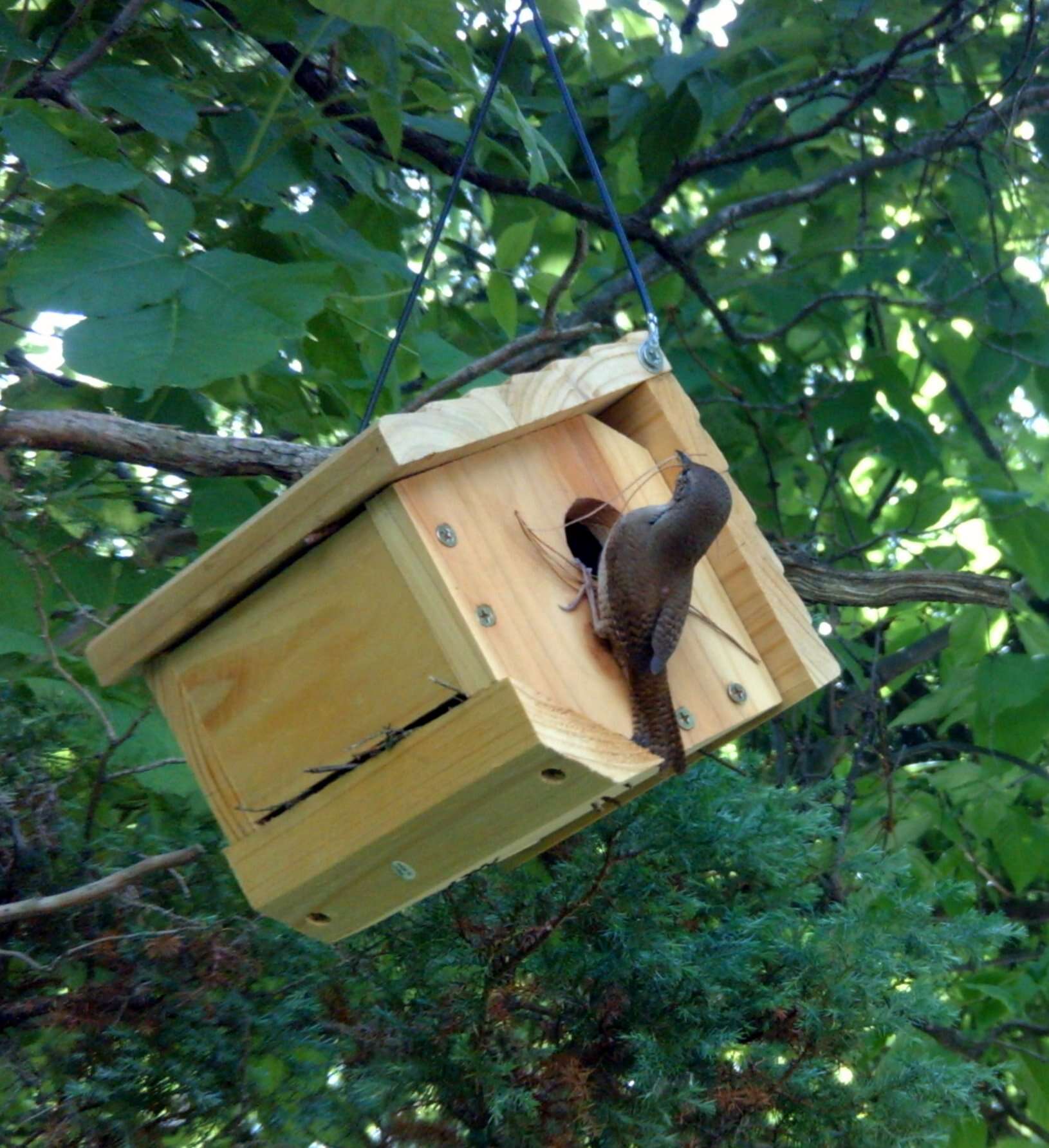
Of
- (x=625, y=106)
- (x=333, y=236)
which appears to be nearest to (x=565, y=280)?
(x=333, y=236)

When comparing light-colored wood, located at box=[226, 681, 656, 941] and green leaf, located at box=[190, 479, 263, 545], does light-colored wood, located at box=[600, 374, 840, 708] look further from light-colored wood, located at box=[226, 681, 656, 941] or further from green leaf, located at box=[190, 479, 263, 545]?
green leaf, located at box=[190, 479, 263, 545]

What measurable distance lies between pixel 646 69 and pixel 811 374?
47.9 inches

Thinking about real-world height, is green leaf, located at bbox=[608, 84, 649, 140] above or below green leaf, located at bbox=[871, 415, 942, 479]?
above

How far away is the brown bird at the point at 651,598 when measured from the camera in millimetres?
1721

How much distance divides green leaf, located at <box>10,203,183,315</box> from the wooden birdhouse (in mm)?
377

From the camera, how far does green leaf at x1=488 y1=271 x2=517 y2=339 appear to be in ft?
8.74

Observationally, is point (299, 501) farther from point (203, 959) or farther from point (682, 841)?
point (682, 841)

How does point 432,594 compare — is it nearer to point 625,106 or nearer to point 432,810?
point 432,810

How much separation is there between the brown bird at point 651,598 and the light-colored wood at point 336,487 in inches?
7.7

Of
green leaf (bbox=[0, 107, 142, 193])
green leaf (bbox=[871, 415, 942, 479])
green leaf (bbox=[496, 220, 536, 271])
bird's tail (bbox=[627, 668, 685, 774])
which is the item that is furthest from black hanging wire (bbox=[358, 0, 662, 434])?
green leaf (bbox=[871, 415, 942, 479])

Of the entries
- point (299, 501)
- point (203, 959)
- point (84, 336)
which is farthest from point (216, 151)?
point (203, 959)

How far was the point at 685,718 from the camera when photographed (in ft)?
5.98

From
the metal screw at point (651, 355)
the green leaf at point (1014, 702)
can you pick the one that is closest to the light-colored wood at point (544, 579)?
the metal screw at point (651, 355)

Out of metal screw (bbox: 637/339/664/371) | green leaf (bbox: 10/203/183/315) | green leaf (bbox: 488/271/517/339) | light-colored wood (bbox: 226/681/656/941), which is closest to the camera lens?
light-colored wood (bbox: 226/681/656/941)
